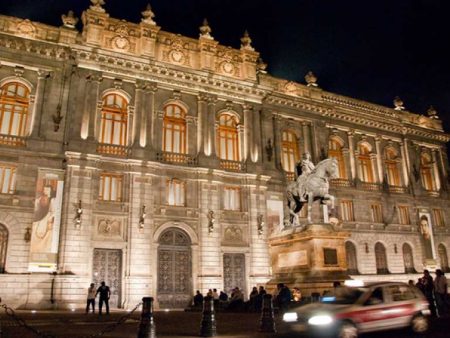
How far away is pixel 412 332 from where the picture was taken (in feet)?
32.0

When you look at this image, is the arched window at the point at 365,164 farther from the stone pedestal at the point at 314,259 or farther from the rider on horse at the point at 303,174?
the stone pedestal at the point at 314,259

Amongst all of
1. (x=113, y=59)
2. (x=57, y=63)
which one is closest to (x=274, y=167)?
(x=113, y=59)

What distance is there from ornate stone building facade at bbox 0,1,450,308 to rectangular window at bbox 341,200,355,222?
0.10m

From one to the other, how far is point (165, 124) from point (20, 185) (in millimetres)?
9357

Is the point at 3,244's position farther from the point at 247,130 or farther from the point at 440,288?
the point at 440,288

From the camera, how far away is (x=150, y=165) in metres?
24.6

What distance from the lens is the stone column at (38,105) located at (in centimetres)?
2305

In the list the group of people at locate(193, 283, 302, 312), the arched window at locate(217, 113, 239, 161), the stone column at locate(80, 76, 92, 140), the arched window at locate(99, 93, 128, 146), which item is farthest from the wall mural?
the arched window at locate(217, 113, 239, 161)

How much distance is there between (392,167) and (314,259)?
23.1 metres

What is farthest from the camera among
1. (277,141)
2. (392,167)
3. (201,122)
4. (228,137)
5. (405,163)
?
(405,163)

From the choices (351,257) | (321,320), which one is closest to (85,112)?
(321,320)

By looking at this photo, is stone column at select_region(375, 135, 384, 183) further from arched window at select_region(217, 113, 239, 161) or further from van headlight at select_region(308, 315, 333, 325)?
van headlight at select_region(308, 315, 333, 325)

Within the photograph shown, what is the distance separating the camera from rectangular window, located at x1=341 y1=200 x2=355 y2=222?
31734mm

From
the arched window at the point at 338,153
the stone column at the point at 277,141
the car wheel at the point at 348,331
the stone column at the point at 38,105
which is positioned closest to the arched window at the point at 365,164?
the arched window at the point at 338,153
